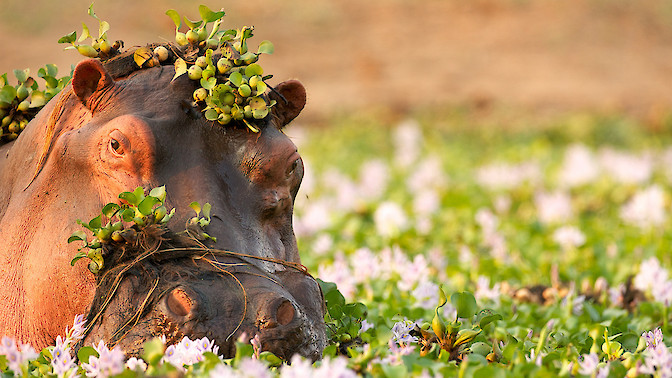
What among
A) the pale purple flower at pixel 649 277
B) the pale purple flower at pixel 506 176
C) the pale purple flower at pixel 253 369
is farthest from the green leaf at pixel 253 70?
the pale purple flower at pixel 506 176

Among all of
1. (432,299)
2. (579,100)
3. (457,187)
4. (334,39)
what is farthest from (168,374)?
(334,39)

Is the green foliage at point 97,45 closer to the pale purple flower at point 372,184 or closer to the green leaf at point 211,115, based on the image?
the green leaf at point 211,115

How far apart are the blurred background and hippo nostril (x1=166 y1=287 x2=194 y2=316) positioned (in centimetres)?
1332

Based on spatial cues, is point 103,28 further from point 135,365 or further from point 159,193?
point 135,365

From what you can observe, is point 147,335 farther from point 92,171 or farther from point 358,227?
point 358,227

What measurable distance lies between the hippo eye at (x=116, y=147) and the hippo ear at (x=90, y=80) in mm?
224

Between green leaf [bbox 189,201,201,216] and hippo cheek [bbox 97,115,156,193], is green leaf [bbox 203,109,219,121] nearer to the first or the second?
hippo cheek [bbox 97,115,156,193]

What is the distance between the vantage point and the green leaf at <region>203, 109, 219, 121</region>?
→ 287 cm

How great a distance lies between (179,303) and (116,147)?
596mm

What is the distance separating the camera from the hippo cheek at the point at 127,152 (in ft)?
9.10

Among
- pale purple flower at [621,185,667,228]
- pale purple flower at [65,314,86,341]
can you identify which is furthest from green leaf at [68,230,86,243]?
pale purple flower at [621,185,667,228]

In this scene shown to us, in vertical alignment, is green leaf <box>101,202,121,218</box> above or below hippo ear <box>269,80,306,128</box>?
below

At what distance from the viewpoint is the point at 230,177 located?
2.91 metres

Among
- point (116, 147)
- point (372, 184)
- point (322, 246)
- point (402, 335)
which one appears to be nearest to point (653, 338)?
point (402, 335)
